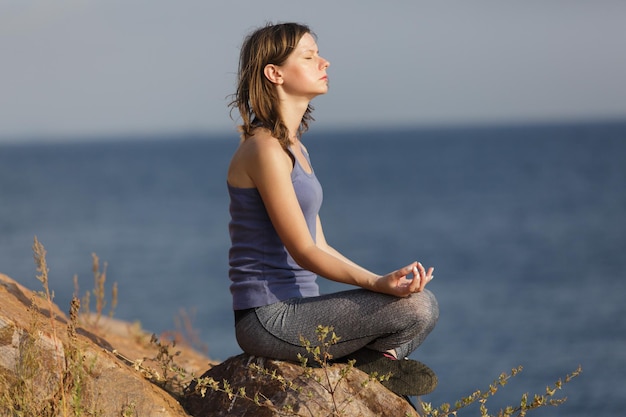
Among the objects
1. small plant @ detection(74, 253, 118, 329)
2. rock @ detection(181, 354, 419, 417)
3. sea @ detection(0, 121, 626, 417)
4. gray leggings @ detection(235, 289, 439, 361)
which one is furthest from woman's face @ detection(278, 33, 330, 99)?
sea @ detection(0, 121, 626, 417)

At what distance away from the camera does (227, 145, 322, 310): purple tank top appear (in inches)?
193

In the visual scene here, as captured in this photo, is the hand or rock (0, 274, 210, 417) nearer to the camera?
rock (0, 274, 210, 417)

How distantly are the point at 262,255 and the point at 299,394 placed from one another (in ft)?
2.39

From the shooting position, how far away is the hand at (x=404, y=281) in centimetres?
454

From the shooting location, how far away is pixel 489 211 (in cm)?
7256

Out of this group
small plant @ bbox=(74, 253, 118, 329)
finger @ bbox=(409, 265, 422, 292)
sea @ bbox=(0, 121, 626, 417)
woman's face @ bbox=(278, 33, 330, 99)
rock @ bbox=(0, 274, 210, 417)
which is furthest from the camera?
sea @ bbox=(0, 121, 626, 417)

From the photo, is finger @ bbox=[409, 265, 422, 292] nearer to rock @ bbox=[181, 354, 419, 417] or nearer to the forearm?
the forearm

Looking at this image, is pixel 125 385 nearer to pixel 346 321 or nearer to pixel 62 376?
pixel 62 376

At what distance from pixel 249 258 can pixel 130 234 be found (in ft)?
183

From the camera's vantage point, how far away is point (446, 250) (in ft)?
169

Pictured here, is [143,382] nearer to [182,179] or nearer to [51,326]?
[51,326]

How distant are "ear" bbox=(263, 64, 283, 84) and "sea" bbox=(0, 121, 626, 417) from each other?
2888 millimetres

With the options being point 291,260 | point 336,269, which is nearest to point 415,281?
point 336,269

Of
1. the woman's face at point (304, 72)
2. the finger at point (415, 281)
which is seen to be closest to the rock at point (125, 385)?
the finger at point (415, 281)
